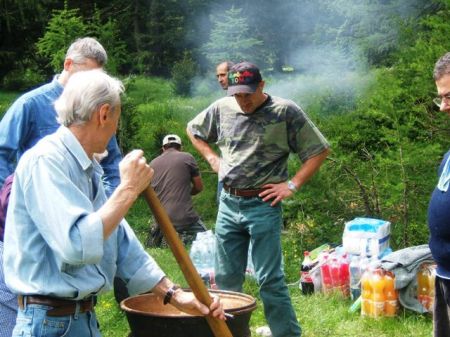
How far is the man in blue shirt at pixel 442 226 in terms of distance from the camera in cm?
→ 364

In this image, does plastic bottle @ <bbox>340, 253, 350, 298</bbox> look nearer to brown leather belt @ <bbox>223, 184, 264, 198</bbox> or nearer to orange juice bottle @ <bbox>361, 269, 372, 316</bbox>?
orange juice bottle @ <bbox>361, 269, 372, 316</bbox>

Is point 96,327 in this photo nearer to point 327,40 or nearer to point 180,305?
point 180,305

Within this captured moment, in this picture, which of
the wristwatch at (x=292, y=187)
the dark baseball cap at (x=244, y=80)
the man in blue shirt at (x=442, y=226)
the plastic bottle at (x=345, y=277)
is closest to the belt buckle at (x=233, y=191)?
the wristwatch at (x=292, y=187)

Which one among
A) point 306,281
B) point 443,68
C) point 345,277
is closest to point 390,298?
point 345,277

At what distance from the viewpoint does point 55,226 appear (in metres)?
2.41

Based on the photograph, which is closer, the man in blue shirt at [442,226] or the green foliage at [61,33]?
the man in blue shirt at [442,226]

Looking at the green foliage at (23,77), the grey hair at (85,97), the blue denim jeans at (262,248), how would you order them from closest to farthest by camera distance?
1. the grey hair at (85,97)
2. the blue denim jeans at (262,248)
3. the green foliage at (23,77)

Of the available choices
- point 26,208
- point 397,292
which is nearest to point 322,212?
point 397,292

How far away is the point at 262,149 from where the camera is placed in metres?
4.91

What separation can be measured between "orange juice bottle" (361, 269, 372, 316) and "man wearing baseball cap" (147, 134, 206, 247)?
9.45ft

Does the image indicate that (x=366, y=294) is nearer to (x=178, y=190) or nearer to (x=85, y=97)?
(x=178, y=190)

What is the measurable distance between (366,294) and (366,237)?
0.69 meters

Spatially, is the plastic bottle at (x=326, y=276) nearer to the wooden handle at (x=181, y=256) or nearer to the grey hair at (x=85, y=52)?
the grey hair at (x=85, y=52)

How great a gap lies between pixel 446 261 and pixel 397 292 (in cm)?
234
